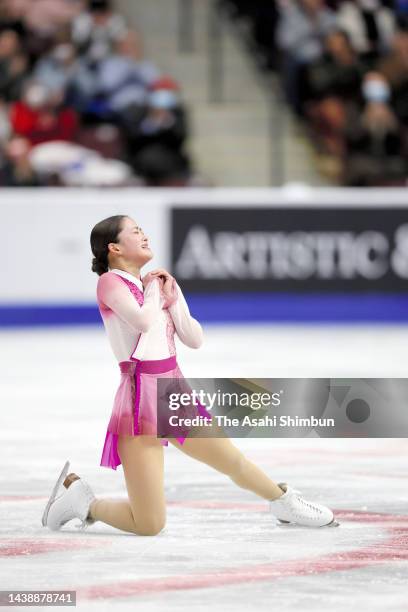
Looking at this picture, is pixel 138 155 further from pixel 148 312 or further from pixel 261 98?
pixel 148 312

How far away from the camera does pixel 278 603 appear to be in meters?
3.52

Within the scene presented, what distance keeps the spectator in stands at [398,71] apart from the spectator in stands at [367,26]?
0.67 ft

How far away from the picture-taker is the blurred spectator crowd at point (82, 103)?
1240cm

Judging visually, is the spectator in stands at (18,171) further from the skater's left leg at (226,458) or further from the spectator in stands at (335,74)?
the skater's left leg at (226,458)

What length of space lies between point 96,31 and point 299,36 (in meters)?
2.19

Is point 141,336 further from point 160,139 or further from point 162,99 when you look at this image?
point 162,99

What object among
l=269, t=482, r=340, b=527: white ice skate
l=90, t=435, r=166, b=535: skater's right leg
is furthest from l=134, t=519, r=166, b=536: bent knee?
l=269, t=482, r=340, b=527: white ice skate

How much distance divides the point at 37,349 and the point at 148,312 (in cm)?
660

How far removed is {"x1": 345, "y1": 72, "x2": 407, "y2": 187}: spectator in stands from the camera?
43.0 ft

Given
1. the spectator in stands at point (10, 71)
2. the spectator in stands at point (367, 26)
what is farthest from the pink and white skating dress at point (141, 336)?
the spectator in stands at point (367, 26)

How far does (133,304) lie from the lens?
3822 mm

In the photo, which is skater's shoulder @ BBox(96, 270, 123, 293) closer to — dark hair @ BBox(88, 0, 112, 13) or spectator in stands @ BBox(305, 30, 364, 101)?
spectator in stands @ BBox(305, 30, 364, 101)

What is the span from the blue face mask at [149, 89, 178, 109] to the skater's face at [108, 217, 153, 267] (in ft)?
31.3

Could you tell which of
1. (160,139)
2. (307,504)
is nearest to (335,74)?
(160,139)
